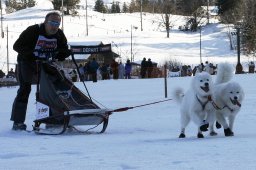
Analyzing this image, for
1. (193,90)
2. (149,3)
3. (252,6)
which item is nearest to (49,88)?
(193,90)

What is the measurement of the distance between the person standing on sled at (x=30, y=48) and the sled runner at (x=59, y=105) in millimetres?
161

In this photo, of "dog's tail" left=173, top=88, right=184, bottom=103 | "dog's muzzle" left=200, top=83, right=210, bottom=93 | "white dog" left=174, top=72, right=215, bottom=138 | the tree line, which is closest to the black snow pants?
"dog's tail" left=173, top=88, right=184, bottom=103

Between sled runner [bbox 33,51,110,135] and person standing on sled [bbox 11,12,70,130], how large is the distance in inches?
6.4

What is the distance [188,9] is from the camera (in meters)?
90.7

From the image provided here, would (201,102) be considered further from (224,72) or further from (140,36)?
(140,36)

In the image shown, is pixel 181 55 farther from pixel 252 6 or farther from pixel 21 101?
pixel 21 101

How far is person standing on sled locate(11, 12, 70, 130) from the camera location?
751 cm

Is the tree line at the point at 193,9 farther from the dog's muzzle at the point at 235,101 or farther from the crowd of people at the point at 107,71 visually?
the dog's muzzle at the point at 235,101

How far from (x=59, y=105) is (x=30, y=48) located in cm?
92

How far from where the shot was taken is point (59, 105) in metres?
7.32

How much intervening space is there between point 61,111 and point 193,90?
1.76 meters

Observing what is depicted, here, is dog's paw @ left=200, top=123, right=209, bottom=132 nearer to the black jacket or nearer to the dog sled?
the dog sled

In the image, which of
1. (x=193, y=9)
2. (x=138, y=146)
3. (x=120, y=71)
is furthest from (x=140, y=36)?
(x=138, y=146)

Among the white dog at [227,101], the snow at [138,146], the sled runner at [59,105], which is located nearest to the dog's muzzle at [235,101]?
the white dog at [227,101]
